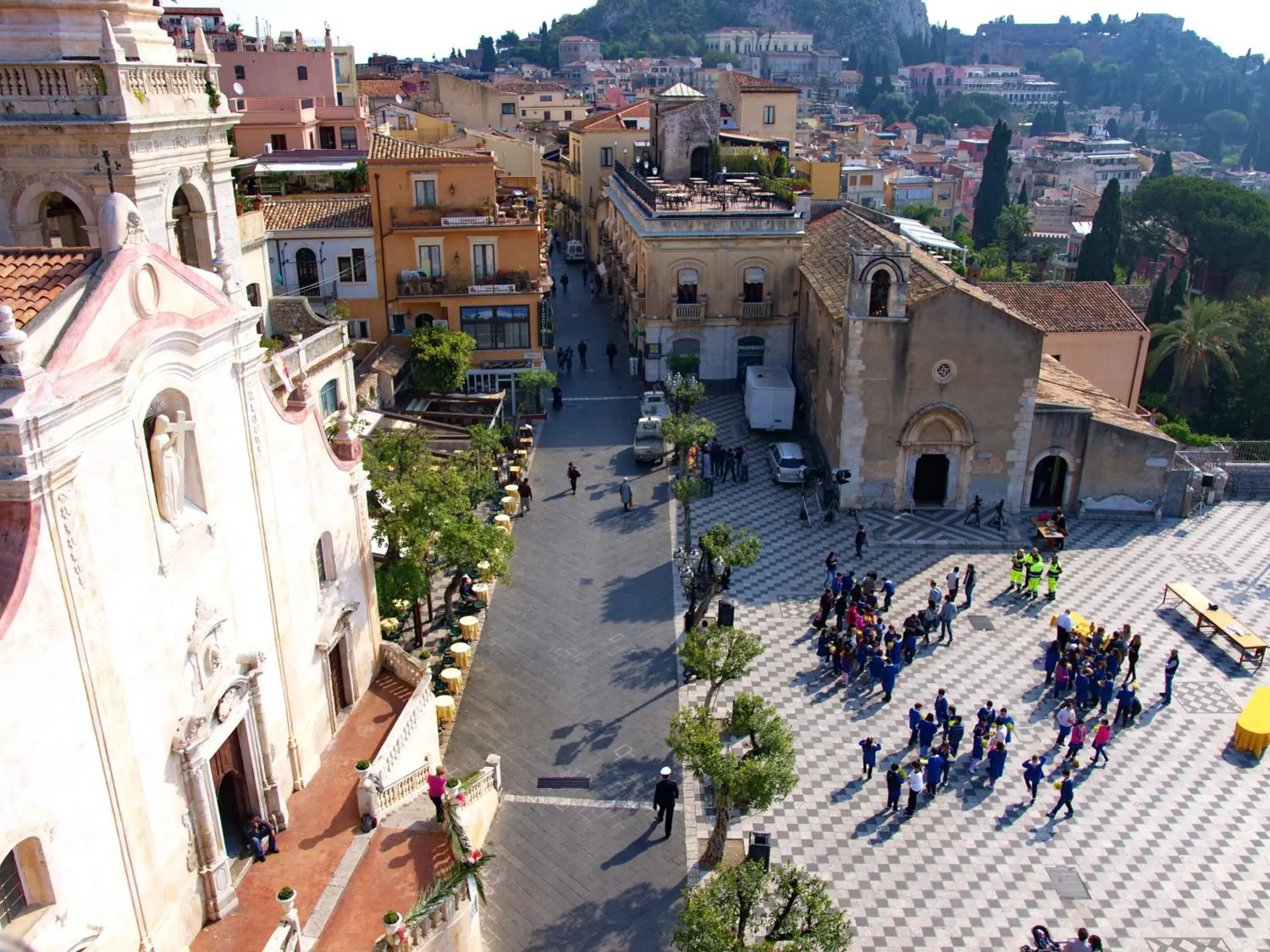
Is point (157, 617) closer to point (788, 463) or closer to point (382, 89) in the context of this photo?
point (788, 463)

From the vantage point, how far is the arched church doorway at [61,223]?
18.7 meters

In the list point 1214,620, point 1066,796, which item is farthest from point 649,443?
point 1066,796

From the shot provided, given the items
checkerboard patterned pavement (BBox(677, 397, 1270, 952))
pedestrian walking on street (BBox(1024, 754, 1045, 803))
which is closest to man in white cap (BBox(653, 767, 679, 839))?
checkerboard patterned pavement (BBox(677, 397, 1270, 952))

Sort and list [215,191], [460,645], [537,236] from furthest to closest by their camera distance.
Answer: [537,236] → [460,645] → [215,191]

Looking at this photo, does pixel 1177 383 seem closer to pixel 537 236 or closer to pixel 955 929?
pixel 537 236

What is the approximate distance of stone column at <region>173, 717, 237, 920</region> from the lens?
14445 mm

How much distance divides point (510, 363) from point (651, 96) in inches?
984

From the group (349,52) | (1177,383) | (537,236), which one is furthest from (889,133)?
(537,236)

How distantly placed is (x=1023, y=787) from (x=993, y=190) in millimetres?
81136

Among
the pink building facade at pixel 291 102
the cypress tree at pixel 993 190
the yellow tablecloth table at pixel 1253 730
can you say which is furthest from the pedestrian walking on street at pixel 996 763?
the cypress tree at pixel 993 190

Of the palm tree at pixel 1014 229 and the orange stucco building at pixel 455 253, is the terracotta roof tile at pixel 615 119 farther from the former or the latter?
the palm tree at pixel 1014 229

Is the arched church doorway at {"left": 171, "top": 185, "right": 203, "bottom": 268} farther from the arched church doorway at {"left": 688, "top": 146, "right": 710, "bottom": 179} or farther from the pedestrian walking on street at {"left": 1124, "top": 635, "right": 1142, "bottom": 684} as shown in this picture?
the arched church doorway at {"left": 688, "top": 146, "right": 710, "bottom": 179}

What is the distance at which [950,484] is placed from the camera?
1323 inches

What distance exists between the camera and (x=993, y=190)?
301 feet
